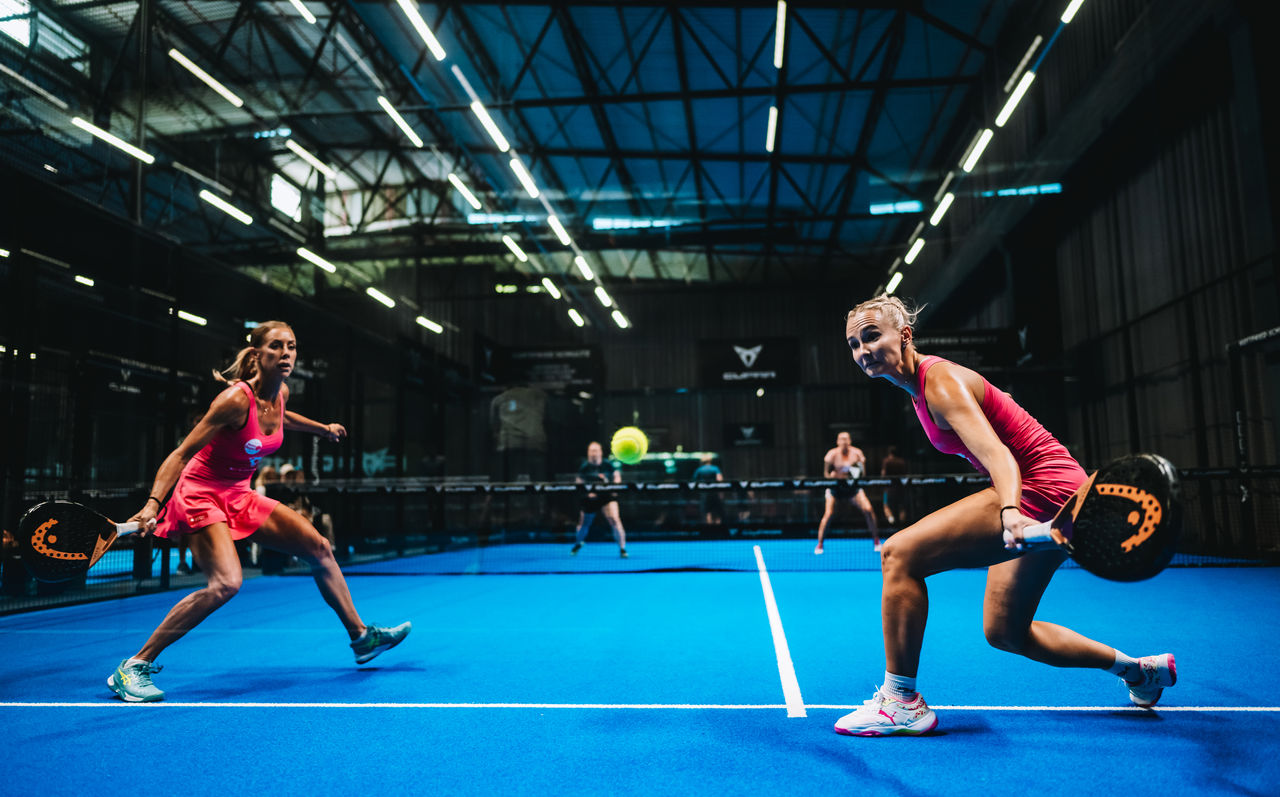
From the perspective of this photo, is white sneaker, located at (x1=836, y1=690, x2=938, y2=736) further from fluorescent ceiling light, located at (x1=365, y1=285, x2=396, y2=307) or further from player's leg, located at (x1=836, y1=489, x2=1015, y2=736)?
fluorescent ceiling light, located at (x1=365, y1=285, x2=396, y2=307)

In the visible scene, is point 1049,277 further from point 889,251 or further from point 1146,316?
point 889,251

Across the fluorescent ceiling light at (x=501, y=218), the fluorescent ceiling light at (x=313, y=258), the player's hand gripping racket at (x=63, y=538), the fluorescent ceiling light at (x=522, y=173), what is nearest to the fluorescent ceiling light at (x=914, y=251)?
the fluorescent ceiling light at (x=501, y=218)

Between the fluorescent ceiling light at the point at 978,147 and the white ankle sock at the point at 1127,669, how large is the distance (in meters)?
12.6

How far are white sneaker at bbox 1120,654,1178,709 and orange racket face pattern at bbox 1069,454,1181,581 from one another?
1.19 meters

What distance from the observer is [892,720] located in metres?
3.13

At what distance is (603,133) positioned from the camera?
19.3 meters

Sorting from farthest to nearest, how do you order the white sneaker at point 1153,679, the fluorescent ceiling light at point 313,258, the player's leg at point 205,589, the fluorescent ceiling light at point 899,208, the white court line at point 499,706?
the fluorescent ceiling light at point 313,258, the fluorescent ceiling light at point 899,208, the player's leg at point 205,589, the white court line at point 499,706, the white sneaker at point 1153,679

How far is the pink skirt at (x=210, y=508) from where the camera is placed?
4070mm

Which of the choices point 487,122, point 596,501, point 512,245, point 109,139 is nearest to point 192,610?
point 596,501

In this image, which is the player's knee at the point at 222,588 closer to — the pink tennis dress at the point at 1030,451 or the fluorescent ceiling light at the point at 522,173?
the pink tennis dress at the point at 1030,451

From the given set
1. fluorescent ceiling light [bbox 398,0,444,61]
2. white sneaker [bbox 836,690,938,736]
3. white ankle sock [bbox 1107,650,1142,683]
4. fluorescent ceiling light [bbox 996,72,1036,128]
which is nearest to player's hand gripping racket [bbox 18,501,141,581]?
white sneaker [bbox 836,690,938,736]

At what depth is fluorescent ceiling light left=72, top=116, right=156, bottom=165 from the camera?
32.5 ft

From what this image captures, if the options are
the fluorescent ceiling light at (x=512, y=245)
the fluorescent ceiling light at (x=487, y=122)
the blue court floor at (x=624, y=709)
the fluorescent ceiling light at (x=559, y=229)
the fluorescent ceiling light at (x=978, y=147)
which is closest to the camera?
the blue court floor at (x=624, y=709)

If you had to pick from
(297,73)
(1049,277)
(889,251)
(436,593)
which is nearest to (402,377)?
(436,593)
